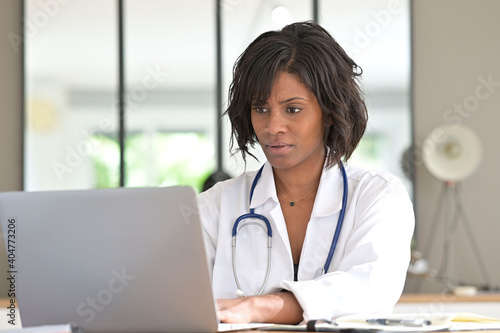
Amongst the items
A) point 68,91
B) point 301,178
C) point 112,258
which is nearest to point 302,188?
point 301,178

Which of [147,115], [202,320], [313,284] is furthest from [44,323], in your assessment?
[147,115]

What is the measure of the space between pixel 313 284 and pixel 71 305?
1.75 ft

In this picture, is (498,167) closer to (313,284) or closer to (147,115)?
(147,115)

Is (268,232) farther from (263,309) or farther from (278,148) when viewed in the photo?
(263,309)

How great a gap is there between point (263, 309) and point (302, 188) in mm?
595

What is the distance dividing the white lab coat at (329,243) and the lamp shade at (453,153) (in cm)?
282

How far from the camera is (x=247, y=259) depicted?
1973 millimetres

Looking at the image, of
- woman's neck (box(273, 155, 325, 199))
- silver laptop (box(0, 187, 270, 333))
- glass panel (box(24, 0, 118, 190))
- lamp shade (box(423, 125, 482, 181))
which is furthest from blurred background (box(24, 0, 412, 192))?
silver laptop (box(0, 187, 270, 333))

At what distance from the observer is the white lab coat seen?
1.64 meters

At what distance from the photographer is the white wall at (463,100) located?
5.03 m

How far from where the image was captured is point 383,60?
5113 mm

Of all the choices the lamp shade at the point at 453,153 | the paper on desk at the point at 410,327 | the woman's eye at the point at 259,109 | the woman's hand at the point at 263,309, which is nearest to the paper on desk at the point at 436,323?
the paper on desk at the point at 410,327

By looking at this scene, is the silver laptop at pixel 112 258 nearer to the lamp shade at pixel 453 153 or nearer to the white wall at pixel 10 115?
the lamp shade at pixel 453 153

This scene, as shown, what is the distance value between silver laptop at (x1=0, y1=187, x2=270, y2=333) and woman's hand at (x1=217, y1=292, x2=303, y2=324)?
12 centimetres
